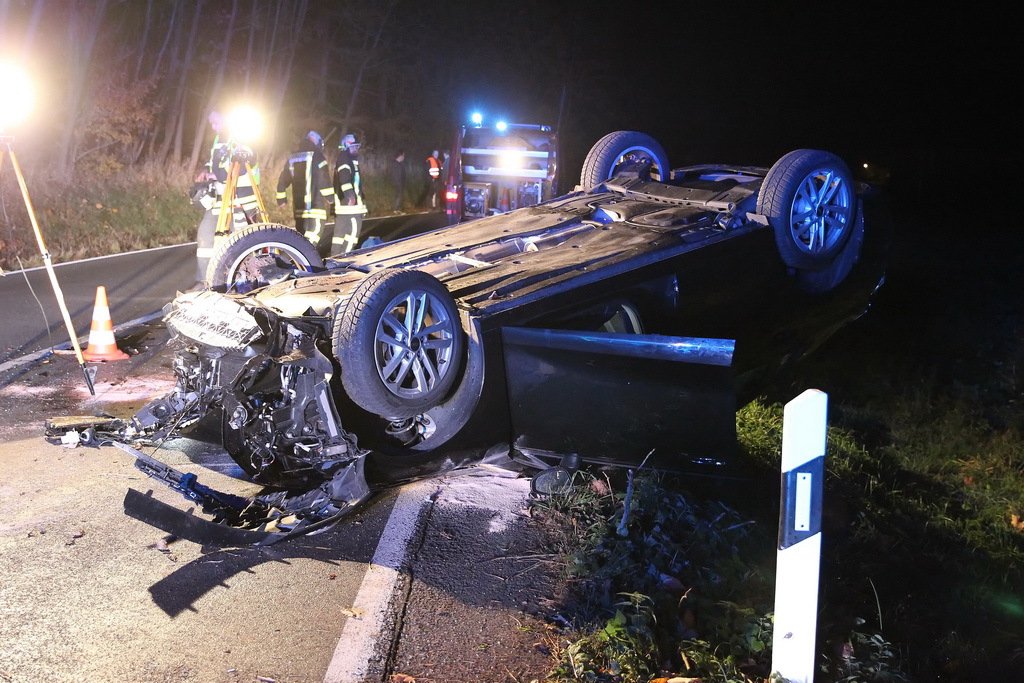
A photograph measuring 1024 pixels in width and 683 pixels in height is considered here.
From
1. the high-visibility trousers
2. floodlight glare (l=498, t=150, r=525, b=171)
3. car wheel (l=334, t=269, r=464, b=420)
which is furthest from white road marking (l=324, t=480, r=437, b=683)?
floodlight glare (l=498, t=150, r=525, b=171)

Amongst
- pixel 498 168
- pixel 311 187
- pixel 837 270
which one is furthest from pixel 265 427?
pixel 498 168

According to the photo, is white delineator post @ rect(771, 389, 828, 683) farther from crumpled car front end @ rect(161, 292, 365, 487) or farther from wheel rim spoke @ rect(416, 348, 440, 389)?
crumpled car front end @ rect(161, 292, 365, 487)

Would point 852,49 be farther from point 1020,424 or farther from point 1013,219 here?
point 1020,424

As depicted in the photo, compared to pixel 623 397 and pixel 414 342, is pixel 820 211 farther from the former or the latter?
pixel 414 342

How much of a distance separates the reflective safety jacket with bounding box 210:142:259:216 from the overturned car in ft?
13.9

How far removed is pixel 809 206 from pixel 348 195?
6.19 m

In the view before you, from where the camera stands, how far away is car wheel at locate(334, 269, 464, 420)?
393 cm

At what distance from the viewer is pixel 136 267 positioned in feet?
40.0

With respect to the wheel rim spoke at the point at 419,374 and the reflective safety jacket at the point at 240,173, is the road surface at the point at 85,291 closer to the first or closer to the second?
the reflective safety jacket at the point at 240,173

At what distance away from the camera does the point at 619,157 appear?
7043 mm

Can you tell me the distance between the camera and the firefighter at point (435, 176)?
63.2 feet

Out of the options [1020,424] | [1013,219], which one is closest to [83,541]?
[1020,424]

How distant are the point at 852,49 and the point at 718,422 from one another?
50208 millimetres

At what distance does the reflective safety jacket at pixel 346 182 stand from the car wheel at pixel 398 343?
6.78 meters
